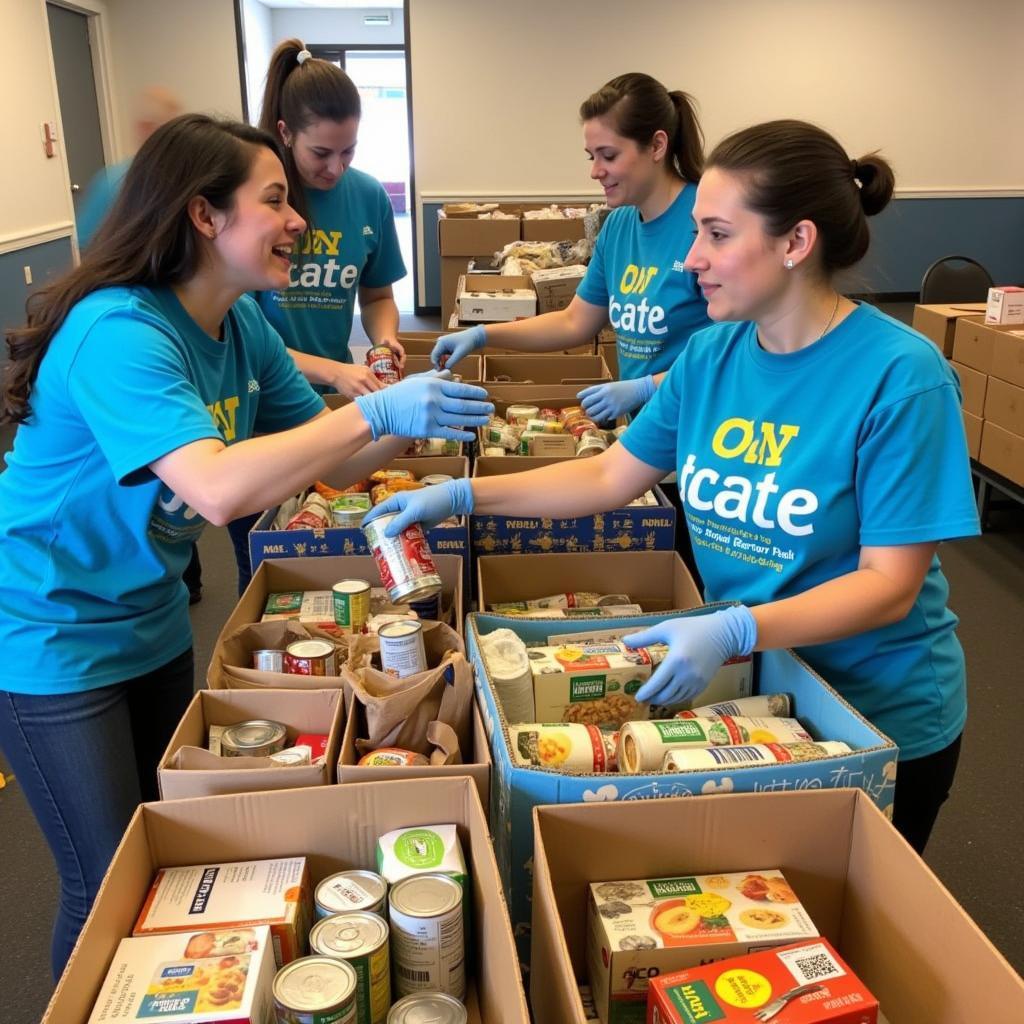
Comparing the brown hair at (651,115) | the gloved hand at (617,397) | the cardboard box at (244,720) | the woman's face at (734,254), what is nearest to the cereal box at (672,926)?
the cardboard box at (244,720)

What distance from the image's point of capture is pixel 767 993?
2.66ft

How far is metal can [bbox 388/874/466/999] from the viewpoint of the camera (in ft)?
2.95

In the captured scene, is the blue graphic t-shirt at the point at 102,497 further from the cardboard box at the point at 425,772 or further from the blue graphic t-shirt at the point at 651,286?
the blue graphic t-shirt at the point at 651,286

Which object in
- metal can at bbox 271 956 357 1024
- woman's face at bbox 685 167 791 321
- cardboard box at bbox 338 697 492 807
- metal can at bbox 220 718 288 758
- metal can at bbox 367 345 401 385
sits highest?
woman's face at bbox 685 167 791 321

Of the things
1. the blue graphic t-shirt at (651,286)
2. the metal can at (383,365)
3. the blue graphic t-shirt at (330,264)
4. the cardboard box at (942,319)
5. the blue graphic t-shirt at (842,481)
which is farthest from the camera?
the cardboard box at (942,319)

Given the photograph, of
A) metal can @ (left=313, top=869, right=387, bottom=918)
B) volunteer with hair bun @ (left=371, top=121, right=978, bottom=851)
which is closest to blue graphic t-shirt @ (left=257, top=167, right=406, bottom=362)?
volunteer with hair bun @ (left=371, top=121, right=978, bottom=851)

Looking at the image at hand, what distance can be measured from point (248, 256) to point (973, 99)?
904cm

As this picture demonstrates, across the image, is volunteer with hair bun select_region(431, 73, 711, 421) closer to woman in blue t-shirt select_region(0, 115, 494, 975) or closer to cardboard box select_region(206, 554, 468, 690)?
cardboard box select_region(206, 554, 468, 690)

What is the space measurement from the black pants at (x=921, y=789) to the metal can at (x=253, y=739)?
→ 829 millimetres

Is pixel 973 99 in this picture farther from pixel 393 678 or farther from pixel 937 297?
pixel 393 678

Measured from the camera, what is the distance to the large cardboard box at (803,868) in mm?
874

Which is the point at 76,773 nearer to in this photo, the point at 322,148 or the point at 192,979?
the point at 192,979

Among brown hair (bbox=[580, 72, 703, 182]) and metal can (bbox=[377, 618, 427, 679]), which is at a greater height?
brown hair (bbox=[580, 72, 703, 182])

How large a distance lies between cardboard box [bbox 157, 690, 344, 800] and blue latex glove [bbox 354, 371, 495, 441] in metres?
0.40
